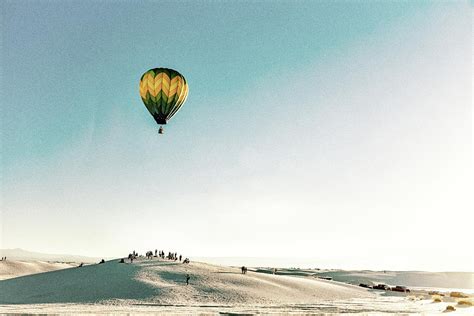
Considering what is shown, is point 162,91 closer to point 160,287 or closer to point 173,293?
point 160,287

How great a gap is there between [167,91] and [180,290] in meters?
18.7

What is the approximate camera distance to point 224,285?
162ft

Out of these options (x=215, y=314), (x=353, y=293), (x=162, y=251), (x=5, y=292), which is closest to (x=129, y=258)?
(x=162, y=251)

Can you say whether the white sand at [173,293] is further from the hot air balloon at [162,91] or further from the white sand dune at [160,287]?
the hot air balloon at [162,91]

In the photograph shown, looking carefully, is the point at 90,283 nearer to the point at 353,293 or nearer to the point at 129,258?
the point at 129,258

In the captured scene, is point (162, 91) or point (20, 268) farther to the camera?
point (20, 268)

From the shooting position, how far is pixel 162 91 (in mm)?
47156

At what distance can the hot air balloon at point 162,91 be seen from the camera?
47.1 m

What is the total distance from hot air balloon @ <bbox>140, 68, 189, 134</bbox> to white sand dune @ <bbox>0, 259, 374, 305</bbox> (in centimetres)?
1488

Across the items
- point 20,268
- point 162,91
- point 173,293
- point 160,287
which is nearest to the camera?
point 173,293

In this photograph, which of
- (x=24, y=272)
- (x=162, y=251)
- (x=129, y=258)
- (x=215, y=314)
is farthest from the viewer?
(x=24, y=272)

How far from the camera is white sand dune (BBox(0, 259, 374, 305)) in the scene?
42.7m

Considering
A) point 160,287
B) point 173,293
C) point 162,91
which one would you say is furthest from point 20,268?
point 162,91

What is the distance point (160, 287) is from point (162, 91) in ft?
60.2
